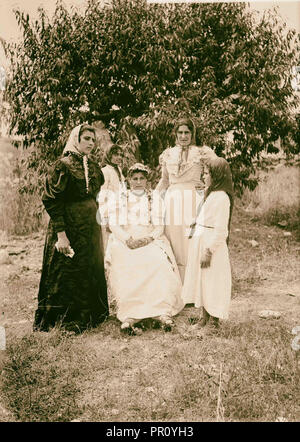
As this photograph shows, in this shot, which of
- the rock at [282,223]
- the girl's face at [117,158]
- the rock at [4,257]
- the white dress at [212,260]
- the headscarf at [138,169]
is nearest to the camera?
the white dress at [212,260]

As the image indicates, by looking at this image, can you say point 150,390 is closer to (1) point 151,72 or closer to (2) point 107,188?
(2) point 107,188

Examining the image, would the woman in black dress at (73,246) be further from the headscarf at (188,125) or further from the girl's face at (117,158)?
the headscarf at (188,125)

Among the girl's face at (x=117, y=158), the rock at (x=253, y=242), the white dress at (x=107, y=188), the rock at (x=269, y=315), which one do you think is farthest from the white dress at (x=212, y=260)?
the rock at (x=253, y=242)

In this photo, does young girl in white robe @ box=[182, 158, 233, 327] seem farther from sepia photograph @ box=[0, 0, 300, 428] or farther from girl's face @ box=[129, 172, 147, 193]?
girl's face @ box=[129, 172, 147, 193]

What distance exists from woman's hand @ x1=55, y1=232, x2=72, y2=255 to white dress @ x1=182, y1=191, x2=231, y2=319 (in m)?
0.99

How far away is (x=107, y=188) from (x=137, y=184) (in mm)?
259

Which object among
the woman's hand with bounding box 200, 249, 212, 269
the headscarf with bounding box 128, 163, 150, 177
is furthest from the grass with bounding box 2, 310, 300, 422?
the headscarf with bounding box 128, 163, 150, 177

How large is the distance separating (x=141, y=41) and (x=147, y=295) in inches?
82.2

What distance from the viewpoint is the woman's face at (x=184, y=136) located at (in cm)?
425

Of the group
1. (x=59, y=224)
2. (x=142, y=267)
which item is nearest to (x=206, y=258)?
(x=142, y=267)

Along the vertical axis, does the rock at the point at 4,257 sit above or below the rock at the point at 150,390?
above

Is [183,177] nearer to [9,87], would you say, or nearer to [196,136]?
[196,136]

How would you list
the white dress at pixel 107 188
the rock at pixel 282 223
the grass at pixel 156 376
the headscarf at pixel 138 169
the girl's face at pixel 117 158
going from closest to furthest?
the grass at pixel 156 376
the headscarf at pixel 138 169
the white dress at pixel 107 188
the girl's face at pixel 117 158
the rock at pixel 282 223

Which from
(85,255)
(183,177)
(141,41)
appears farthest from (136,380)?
(141,41)
